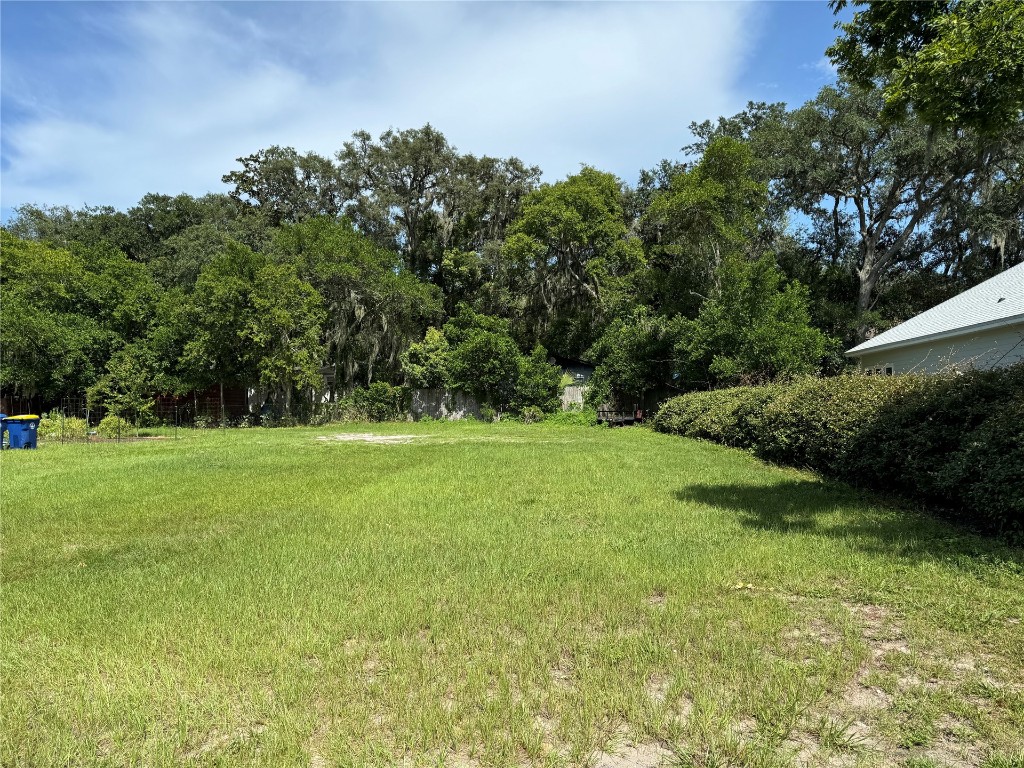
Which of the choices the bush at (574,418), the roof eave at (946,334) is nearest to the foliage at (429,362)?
the bush at (574,418)

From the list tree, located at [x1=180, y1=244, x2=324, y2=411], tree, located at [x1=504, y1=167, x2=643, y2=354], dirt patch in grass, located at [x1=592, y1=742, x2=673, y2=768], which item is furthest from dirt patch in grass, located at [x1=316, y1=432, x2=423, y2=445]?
dirt patch in grass, located at [x1=592, y1=742, x2=673, y2=768]

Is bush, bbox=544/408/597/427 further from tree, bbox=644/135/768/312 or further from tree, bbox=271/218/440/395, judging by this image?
tree, bbox=271/218/440/395

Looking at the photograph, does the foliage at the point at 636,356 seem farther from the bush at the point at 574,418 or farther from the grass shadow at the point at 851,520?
the grass shadow at the point at 851,520

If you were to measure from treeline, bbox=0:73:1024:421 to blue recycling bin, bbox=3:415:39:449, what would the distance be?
776cm

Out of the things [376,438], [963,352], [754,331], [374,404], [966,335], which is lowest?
[376,438]

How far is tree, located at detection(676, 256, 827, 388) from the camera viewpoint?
59.4 ft

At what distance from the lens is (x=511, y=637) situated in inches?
132

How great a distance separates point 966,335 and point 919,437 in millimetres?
8834

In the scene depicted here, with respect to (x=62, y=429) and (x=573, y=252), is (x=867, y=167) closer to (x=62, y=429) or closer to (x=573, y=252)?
(x=573, y=252)

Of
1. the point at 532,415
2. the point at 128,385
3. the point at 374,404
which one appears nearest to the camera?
the point at 128,385

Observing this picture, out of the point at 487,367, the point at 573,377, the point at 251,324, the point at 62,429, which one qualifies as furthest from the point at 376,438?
the point at 573,377

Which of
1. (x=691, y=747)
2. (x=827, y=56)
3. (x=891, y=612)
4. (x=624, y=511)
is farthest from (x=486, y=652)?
(x=827, y=56)

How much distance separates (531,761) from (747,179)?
75.2 feet

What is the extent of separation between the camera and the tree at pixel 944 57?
4902 millimetres
